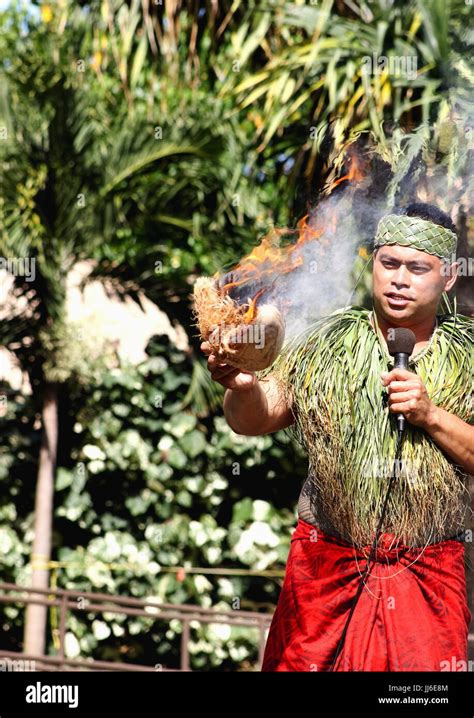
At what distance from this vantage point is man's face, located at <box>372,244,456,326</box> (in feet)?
6.97

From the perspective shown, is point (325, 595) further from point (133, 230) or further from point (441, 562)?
point (133, 230)

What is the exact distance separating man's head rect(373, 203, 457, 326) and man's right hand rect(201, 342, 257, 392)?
33cm

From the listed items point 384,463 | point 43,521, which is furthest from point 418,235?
point 43,521

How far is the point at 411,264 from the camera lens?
2.13m

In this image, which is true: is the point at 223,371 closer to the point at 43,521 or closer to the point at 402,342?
the point at 402,342

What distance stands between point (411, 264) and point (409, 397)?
306mm

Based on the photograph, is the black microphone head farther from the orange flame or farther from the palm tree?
the palm tree

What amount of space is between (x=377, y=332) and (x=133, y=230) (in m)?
3.35

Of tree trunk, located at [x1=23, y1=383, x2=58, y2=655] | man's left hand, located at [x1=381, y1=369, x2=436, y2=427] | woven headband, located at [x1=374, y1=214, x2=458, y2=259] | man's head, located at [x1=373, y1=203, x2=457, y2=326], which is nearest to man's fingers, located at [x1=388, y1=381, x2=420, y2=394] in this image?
man's left hand, located at [x1=381, y1=369, x2=436, y2=427]

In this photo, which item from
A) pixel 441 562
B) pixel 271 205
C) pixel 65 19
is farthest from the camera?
pixel 271 205

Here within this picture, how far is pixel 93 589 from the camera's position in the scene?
5309 millimetres
